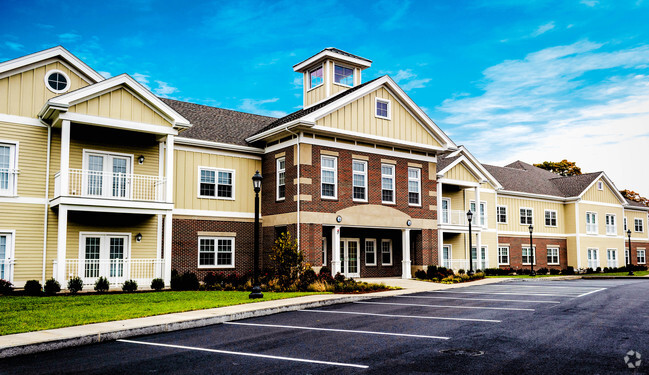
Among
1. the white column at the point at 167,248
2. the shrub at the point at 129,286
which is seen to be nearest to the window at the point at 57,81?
the white column at the point at 167,248

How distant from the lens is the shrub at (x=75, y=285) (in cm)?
1993

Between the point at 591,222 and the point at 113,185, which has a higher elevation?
the point at 113,185

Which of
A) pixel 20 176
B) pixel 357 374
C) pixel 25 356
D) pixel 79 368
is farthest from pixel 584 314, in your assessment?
pixel 20 176

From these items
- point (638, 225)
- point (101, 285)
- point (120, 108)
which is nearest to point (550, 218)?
point (638, 225)

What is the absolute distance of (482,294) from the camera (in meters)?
20.7

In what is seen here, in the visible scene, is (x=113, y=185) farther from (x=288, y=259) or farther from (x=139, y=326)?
(x=139, y=326)

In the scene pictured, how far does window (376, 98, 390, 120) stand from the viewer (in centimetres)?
2869

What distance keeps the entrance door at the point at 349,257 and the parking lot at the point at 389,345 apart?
13.6 metres

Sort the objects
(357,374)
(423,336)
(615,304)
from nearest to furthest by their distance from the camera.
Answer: (357,374) < (423,336) < (615,304)

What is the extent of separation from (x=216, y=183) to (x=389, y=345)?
60.8 ft

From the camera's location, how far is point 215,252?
2680cm

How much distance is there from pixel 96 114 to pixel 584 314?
18640 millimetres

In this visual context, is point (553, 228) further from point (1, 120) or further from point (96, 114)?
point (1, 120)

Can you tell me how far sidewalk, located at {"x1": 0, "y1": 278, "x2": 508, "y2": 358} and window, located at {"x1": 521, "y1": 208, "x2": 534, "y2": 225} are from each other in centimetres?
3003
